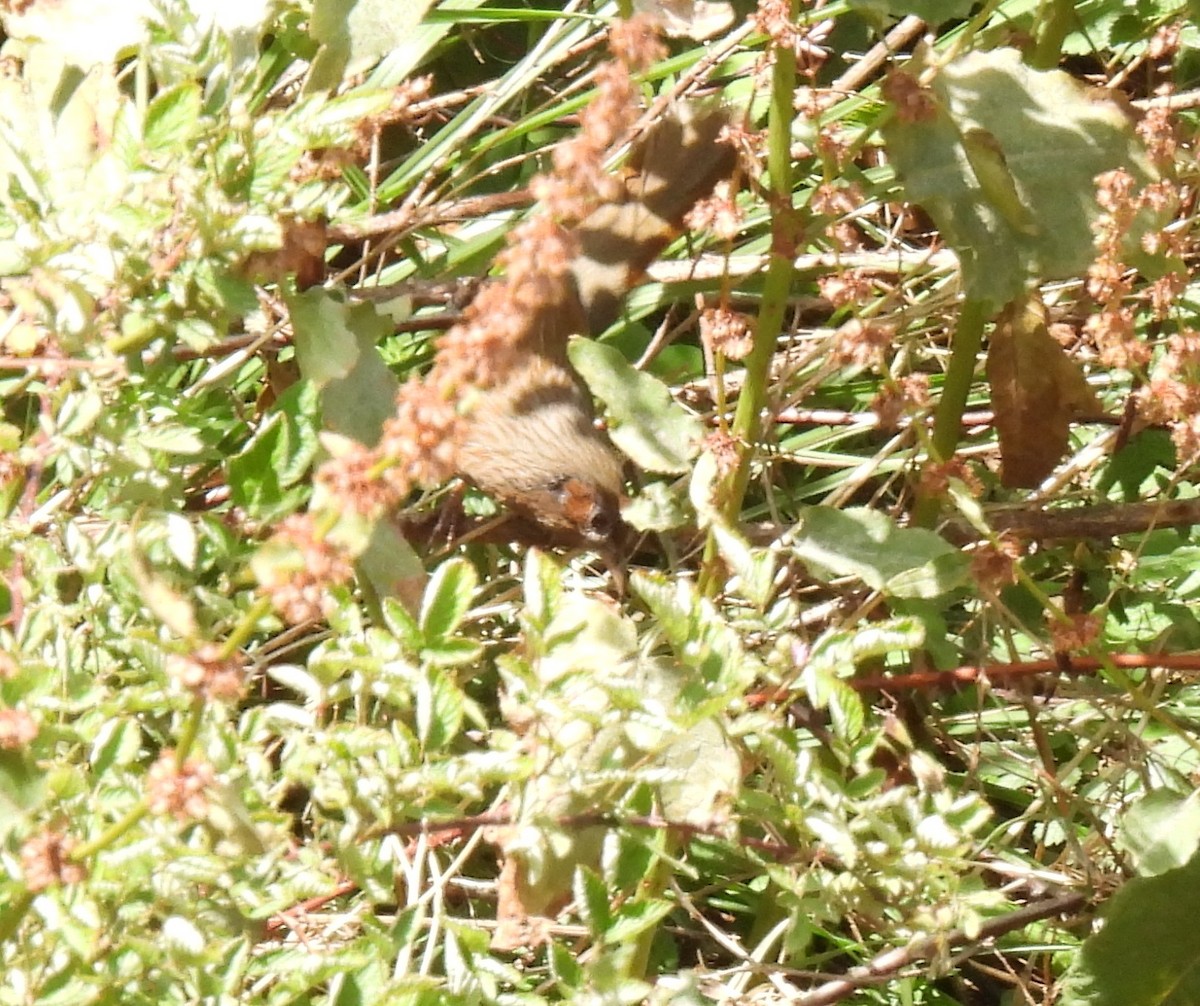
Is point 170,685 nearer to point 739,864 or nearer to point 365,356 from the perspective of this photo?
point 365,356

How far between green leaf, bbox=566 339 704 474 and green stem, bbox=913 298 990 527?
1.06 ft

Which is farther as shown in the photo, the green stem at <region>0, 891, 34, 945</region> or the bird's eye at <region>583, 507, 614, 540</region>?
the bird's eye at <region>583, 507, 614, 540</region>

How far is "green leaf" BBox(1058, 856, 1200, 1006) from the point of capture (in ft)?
4.50

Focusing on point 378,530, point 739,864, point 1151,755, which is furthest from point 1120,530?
point 378,530

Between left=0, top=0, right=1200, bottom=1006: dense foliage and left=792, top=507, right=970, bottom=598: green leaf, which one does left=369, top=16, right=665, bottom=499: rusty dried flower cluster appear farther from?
left=792, top=507, right=970, bottom=598: green leaf

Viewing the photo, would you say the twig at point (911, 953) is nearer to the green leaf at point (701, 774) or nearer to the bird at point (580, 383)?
the green leaf at point (701, 774)

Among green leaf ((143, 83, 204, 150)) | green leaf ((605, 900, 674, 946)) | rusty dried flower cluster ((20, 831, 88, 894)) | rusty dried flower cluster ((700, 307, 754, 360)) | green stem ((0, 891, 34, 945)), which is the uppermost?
green leaf ((143, 83, 204, 150))

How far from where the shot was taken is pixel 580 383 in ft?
6.25

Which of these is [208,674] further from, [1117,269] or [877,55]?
[877,55]

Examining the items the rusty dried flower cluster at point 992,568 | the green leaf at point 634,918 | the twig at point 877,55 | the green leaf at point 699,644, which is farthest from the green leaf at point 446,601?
the twig at point 877,55

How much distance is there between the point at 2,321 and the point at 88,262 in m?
0.23

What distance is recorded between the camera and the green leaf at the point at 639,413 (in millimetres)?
1423

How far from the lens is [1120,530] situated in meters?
1.75

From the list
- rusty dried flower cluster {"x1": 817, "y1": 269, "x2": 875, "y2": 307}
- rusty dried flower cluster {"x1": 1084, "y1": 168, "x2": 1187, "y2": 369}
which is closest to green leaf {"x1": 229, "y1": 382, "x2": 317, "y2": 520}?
rusty dried flower cluster {"x1": 817, "y1": 269, "x2": 875, "y2": 307}
